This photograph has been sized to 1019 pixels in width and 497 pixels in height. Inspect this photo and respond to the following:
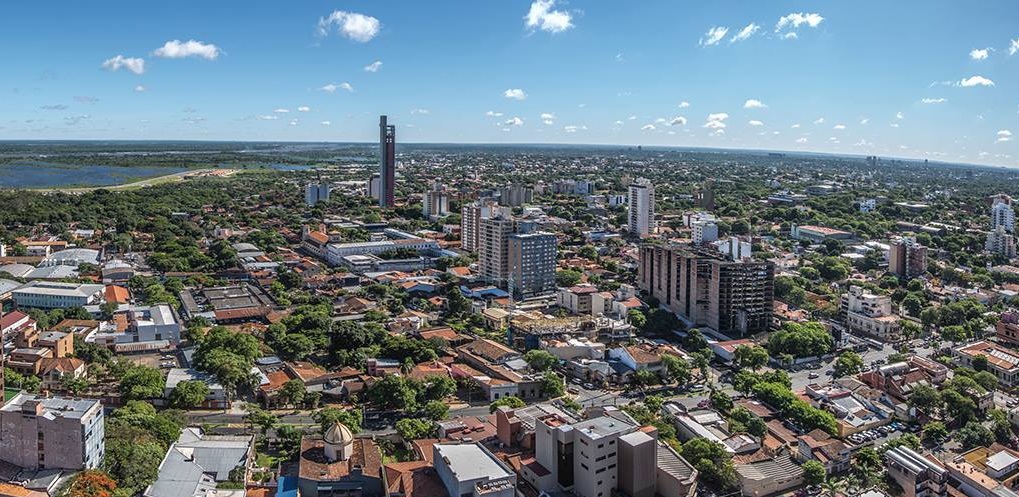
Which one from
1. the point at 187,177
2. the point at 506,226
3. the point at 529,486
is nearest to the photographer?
the point at 529,486

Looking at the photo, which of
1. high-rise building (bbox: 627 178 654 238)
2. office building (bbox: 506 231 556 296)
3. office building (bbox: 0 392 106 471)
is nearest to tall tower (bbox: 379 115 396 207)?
high-rise building (bbox: 627 178 654 238)

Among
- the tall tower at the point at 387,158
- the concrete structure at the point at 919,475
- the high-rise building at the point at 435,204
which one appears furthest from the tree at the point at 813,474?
the tall tower at the point at 387,158

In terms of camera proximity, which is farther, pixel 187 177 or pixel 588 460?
pixel 187 177

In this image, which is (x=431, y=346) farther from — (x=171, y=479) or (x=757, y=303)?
(x=757, y=303)

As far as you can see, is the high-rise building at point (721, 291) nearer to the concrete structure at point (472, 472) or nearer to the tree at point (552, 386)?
the tree at point (552, 386)

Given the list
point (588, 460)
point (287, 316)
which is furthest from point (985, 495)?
point (287, 316)

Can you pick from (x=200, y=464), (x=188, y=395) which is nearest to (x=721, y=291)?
(x=188, y=395)
